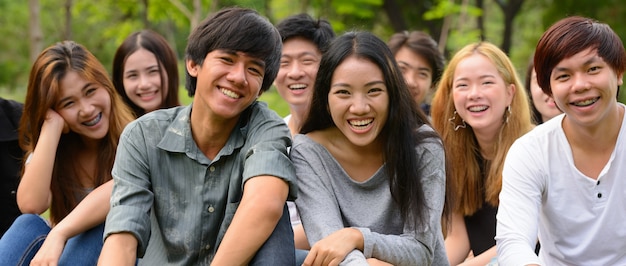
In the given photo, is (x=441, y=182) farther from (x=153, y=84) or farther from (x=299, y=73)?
(x=153, y=84)

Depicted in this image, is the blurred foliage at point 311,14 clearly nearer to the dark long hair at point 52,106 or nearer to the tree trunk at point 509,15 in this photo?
the tree trunk at point 509,15

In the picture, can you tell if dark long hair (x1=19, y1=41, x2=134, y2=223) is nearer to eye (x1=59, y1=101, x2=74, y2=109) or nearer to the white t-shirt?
eye (x1=59, y1=101, x2=74, y2=109)

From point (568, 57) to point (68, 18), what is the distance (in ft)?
26.0

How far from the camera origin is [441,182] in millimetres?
3182

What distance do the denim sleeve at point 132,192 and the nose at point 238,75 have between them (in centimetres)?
49

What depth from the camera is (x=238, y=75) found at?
303cm

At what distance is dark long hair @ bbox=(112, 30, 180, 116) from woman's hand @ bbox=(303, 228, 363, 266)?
79.2 inches

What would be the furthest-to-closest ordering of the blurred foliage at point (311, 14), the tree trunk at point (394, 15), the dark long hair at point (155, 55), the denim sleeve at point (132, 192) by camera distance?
1. the tree trunk at point (394, 15)
2. the blurred foliage at point (311, 14)
3. the dark long hair at point (155, 55)
4. the denim sleeve at point (132, 192)

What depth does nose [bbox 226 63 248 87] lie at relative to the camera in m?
3.02

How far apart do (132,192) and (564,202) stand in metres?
1.84

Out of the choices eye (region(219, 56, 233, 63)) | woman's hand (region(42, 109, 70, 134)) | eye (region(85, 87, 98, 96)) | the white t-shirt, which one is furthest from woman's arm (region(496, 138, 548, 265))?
woman's hand (region(42, 109, 70, 134))

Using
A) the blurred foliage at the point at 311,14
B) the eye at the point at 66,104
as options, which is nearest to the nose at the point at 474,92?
the eye at the point at 66,104

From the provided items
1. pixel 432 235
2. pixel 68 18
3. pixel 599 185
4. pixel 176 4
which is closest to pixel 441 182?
pixel 432 235

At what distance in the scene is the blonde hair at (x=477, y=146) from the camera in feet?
12.8
